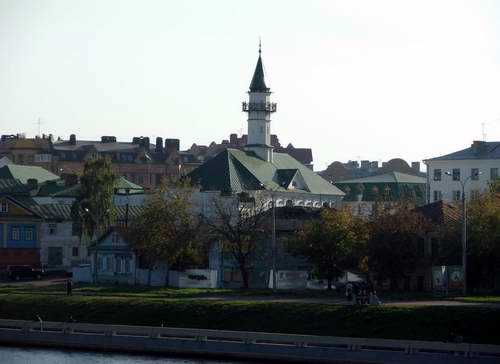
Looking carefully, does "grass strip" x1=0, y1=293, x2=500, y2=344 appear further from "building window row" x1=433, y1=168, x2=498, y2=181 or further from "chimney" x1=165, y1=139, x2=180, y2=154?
"chimney" x1=165, y1=139, x2=180, y2=154

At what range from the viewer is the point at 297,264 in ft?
294

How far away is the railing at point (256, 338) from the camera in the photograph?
170 ft

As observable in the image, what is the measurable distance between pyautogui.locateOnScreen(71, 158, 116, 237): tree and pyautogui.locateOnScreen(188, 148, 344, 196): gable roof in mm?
11944

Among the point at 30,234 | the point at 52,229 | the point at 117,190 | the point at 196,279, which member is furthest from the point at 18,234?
the point at 196,279

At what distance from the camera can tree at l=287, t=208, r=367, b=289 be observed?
80.8 metres

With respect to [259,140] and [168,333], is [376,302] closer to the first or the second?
[168,333]

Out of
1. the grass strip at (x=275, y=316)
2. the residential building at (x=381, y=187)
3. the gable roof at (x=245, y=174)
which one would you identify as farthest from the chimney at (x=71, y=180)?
the grass strip at (x=275, y=316)

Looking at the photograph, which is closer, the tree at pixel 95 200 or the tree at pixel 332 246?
the tree at pixel 332 246

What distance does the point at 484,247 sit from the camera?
257ft

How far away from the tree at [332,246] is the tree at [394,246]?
6.30 feet

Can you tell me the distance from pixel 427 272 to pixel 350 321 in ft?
72.2

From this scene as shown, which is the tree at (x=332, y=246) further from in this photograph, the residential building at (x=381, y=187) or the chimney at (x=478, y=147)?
the residential building at (x=381, y=187)

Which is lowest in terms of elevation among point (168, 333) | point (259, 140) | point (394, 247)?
point (168, 333)

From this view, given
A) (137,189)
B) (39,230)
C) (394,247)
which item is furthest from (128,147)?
(394,247)
